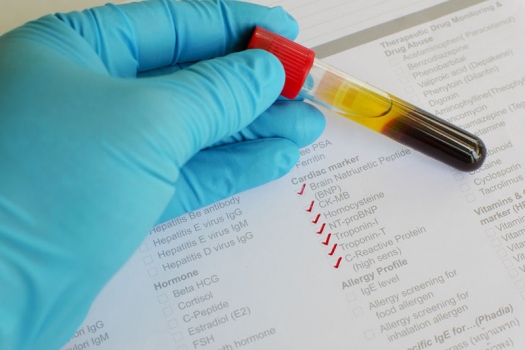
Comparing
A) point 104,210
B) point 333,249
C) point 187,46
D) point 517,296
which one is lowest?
point 517,296

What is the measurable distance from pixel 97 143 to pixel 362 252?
0.96 feet

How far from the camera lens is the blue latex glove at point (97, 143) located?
0.42m

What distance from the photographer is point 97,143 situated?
0.43 meters

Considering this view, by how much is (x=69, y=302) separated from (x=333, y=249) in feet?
0.88

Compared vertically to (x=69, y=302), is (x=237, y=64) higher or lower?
higher

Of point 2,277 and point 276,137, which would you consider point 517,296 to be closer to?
point 276,137

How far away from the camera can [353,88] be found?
54 centimetres

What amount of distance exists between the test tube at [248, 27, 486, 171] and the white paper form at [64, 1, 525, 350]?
0.09ft

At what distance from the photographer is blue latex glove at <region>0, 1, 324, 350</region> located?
1.36ft

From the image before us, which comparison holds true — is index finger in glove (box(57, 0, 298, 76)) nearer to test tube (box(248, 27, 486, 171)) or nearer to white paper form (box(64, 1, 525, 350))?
test tube (box(248, 27, 486, 171))

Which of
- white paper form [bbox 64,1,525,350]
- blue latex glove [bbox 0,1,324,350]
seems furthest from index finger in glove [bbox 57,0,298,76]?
white paper form [bbox 64,1,525,350]

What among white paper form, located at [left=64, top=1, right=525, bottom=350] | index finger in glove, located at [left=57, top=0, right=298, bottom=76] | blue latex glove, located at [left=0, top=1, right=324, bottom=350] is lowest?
white paper form, located at [left=64, top=1, right=525, bottom=350]

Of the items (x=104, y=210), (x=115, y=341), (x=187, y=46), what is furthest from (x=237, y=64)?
(x=115, y=341)

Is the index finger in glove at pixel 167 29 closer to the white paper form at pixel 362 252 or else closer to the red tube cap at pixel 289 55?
the red tube cap at pixel 289 55
